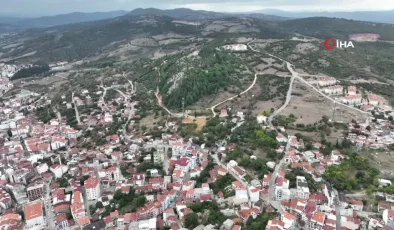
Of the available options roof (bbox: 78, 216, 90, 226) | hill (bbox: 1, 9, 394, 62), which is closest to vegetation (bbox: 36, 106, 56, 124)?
roof (bbox: 78, 216, 90, 226)

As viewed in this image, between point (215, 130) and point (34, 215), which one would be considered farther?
point (215, 130)

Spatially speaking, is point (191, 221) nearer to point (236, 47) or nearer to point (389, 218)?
point (389, 218)

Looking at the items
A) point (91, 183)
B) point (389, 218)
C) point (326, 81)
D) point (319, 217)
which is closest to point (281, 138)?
point (319, 217)

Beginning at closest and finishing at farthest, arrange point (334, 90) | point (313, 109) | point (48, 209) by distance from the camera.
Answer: point (48, 209)
point (313, 109)
point (334, 90)

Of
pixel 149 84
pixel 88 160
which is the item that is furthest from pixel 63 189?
pixel 149 84

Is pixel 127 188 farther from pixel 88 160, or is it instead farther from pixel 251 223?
pixel 251 223

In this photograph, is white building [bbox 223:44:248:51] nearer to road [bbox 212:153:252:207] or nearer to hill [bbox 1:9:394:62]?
hill [bbox 1:9:394:62]
